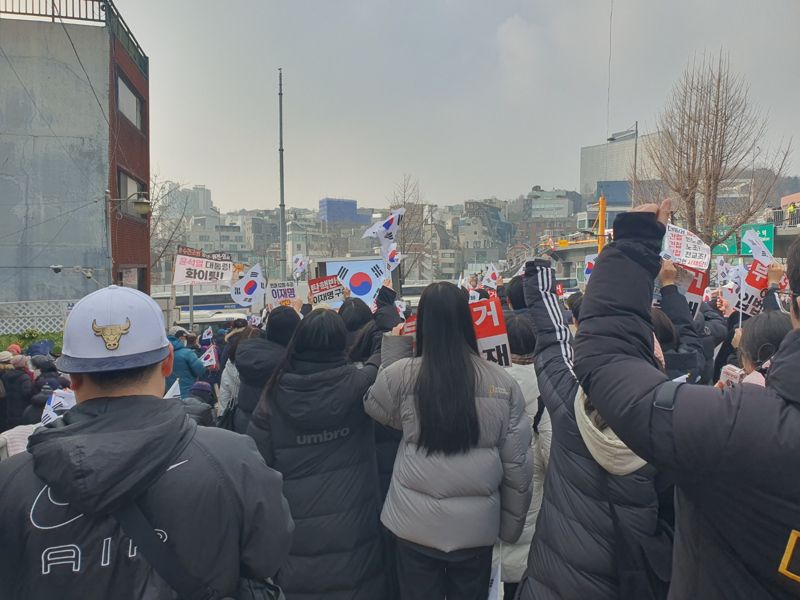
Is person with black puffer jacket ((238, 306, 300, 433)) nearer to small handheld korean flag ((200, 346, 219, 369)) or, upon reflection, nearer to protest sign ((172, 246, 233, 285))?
small handheld korean flag ((200, 346, 219, 369))

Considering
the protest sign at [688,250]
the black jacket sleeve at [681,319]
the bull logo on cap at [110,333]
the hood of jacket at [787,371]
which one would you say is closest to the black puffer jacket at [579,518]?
the hood of jacket at [787,371]

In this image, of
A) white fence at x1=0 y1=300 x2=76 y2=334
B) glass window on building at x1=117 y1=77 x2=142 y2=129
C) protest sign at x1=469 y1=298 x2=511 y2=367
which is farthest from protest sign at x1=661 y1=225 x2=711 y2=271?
glass window on building at x1=117 y1=77 x2=142 y2=129

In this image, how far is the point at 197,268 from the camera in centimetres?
1428

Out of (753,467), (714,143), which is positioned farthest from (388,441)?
(714,143)

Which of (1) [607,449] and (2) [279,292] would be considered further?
(2) [279,292]

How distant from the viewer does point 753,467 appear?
1279 mm

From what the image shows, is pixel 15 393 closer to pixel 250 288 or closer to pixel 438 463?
pixel 438 463

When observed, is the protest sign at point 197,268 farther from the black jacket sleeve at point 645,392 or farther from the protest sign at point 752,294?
the black jacket sleeve at point 645,392

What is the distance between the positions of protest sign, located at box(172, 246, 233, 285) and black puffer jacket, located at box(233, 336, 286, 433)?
10.5 m

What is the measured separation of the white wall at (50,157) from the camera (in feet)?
54.5

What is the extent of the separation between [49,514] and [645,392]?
162cm

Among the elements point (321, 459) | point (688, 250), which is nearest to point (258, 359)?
point (321, 459)

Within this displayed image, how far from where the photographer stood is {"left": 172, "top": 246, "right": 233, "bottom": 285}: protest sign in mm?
13992

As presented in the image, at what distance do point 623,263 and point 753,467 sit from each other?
2.14ft
